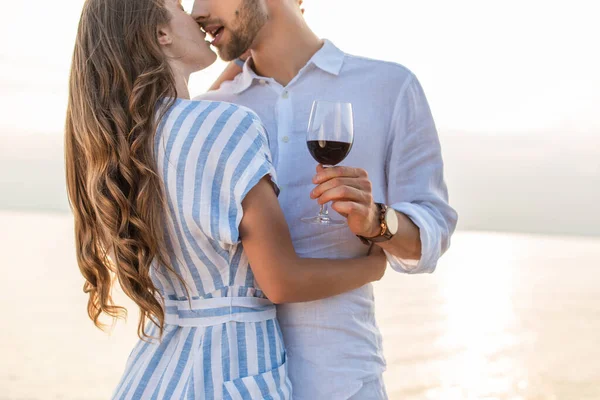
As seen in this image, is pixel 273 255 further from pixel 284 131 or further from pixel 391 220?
pixel 284 131

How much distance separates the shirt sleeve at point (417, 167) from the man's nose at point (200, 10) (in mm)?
771

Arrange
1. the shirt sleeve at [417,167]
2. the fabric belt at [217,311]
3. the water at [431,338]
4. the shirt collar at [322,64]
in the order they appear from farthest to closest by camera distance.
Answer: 1. the water at [431,338]
2. the shirt collar at [322,64]
3. the shirt sleeve at [417,167]
4. the fabric belt at [217,311]

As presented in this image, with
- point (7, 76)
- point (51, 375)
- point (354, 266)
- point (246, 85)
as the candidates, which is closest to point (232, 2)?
point (246, 85)

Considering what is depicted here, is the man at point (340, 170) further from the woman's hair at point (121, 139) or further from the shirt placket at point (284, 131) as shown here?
the woman's hair at point (121, 139)

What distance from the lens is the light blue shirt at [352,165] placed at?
85.4 inches

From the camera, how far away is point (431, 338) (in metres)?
11.6

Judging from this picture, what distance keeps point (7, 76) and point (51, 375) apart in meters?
23.2

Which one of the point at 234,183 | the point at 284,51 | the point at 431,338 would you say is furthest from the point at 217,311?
the point at 431,338

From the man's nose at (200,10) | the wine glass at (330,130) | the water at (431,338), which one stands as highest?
the man's nose at (200,10)

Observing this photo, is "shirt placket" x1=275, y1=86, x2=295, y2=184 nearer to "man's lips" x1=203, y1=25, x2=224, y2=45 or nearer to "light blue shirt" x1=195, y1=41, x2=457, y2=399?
"light blue shirt" x1=195, y1=41, x2=457, y2=399

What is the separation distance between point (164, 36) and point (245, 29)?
537mm

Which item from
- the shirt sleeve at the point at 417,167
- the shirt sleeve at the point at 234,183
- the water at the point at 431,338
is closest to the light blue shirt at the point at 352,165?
the shirt sleeve at the point at 417,167

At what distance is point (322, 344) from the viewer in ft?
7.14

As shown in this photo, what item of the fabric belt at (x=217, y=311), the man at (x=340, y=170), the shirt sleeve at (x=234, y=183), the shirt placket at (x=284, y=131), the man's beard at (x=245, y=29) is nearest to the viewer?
the shirt sleeve at (x=234, y=183)
